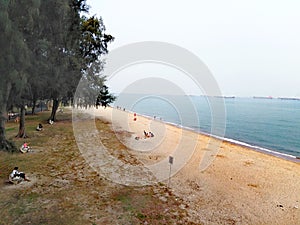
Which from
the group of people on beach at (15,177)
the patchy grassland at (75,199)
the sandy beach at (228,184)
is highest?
the group of people on beach at (15,177)

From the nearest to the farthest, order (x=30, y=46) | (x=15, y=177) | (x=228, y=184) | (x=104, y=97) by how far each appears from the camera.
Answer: (x=15, y=177), (x=30, y=46), (x=228, y=184), (x=104, y=97)

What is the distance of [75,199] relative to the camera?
29.1 ft

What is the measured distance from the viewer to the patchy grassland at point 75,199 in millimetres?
7621

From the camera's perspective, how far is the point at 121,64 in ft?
59.4

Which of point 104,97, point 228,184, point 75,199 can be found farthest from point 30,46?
point 104,97

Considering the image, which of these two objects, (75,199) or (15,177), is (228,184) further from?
(15,177)

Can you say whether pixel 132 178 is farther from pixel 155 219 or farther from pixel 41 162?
pixel 41 162

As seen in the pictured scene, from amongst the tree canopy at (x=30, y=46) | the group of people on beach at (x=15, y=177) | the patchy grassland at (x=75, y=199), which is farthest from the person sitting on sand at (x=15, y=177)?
the tree canopy at (x=30, y=46)

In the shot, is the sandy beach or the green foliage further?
the green foliage

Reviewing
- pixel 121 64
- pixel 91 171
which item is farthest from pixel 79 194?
pixel 121 64

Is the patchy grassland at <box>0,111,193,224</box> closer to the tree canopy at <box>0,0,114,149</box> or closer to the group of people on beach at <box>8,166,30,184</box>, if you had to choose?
the group of people on beach at <box>8,166,30,184</box>

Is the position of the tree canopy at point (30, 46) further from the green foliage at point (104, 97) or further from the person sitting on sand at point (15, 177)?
the green foliage at point (104, 97)

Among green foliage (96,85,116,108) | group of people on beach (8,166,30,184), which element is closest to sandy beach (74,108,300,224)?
group of people on beach (8,166,30,184)

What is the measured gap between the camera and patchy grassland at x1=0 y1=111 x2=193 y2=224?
7621 mm
